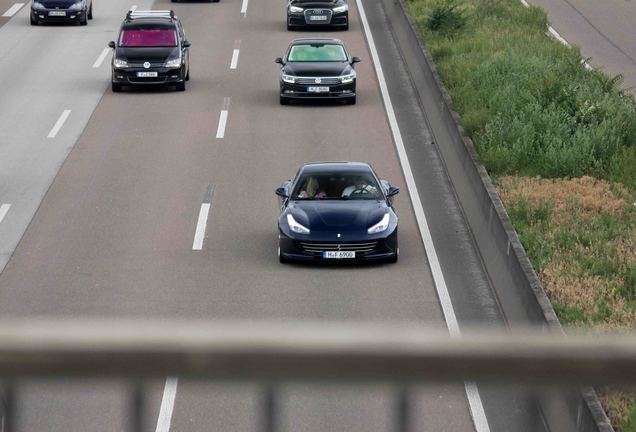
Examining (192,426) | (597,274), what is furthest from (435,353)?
(597,274)

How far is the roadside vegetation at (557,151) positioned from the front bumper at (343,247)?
180 cm

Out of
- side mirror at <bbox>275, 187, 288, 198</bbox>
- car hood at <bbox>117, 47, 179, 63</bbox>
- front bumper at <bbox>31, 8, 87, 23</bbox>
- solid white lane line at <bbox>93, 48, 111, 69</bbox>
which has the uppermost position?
side mirror at <bbox>275, 187, 288, 198</bbox>

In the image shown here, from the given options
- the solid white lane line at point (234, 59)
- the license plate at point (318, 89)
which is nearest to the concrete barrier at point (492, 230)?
the license plate at point (318, 89)

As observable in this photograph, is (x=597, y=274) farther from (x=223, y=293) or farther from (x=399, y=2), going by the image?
(x=399, y=2)

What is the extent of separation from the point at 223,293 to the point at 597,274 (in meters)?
4.62

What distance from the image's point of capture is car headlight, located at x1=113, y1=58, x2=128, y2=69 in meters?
36.3

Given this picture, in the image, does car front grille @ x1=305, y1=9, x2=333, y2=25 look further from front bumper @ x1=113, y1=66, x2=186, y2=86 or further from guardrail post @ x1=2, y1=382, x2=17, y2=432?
guardrail post @ x1=2, y1=382, x2=17, y2=432

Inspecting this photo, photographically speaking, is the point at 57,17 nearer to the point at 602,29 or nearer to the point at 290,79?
the point at 290,79

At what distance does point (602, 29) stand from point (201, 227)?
26664 mm

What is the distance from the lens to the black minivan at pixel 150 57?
36.4m

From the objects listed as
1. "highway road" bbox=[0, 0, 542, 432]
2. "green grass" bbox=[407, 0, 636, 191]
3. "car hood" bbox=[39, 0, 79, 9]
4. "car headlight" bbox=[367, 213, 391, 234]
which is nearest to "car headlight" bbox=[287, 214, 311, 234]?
"highway road" bbox=[0, 0, 542, 432]

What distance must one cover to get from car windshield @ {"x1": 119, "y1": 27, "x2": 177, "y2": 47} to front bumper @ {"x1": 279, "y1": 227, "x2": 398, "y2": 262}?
17.1 metres

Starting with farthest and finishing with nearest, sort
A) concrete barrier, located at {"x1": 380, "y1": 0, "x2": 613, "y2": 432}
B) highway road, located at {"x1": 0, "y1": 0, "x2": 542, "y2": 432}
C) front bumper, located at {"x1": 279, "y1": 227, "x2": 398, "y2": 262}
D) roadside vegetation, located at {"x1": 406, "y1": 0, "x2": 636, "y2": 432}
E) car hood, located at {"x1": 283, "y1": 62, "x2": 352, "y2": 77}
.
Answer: car hood, located at {"x1": 283, "y1": 62, "x2": 352, "y2": 77}, front bumper, located at {"x1": 279, "y1": 227, "x2": 398, "y2": 262}, roadside vegetation, located at {"x1": 406, "y1": 0, "x2": 636, "y2": 432}, highway road, located at {"x1": 0, "y1": 0, "x2": 542, "y2": 432}, concrete barrier, located at {"x1": 380, "y1": 0, "x2": 613, "y2": 432}

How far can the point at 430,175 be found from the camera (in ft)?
88.4
